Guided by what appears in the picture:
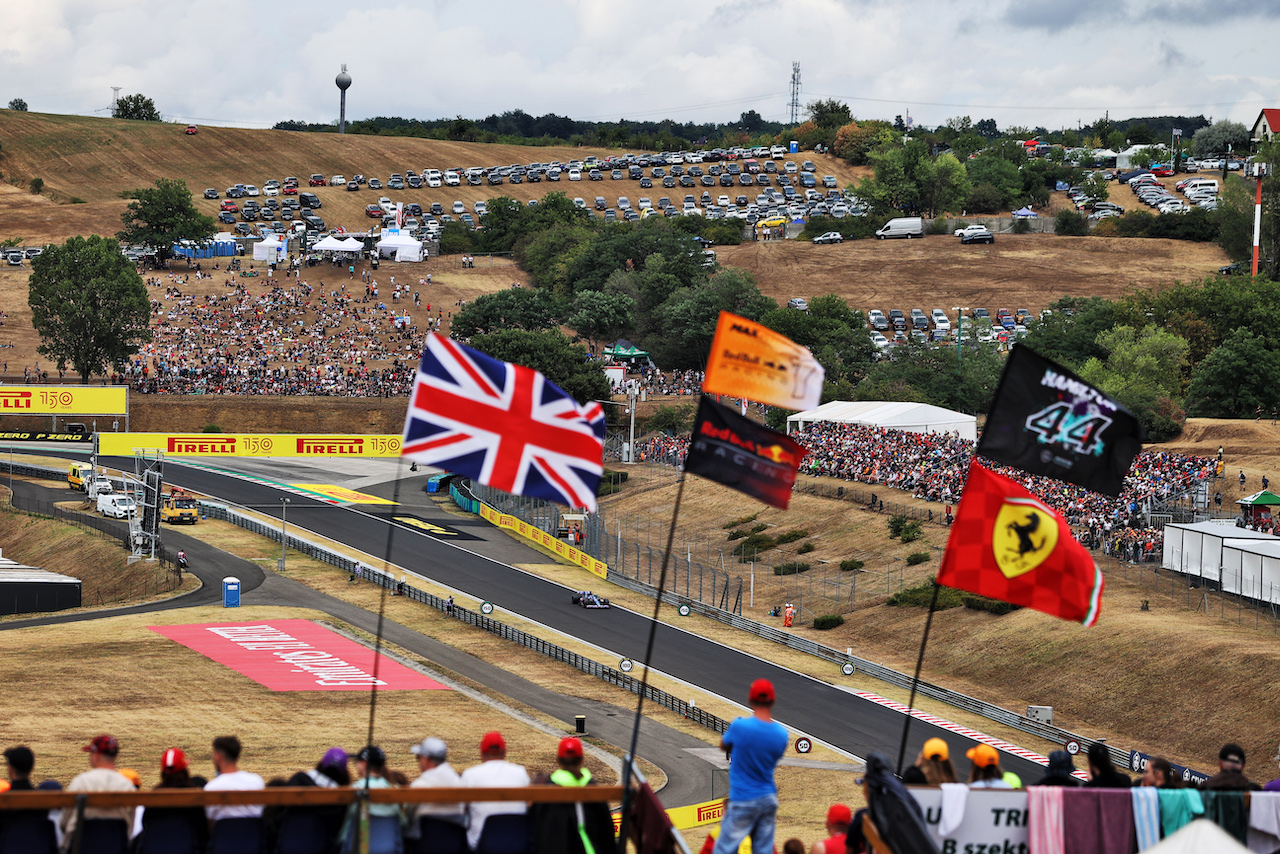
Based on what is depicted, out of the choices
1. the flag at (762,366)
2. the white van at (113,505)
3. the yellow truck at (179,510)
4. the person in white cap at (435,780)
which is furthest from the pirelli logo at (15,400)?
the person in white cap at (435,780)

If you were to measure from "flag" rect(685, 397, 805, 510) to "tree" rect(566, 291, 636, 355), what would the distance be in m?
98.0

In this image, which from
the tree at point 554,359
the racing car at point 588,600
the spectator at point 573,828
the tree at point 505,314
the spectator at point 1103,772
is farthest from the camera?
the tree at point 505,314

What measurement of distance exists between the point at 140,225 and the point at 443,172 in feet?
164

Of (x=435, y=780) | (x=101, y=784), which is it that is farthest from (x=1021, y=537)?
(x=101, y=784)

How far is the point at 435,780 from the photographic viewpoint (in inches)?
415

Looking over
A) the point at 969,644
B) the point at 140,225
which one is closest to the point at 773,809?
the point at 969,644

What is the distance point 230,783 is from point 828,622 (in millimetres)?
50149

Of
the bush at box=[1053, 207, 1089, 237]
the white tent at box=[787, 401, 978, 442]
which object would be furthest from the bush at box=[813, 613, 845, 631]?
the bush at box=[1053, 207, 1089, 237]

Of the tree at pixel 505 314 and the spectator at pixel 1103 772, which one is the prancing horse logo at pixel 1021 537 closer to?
the spectator at pixel 1103 772

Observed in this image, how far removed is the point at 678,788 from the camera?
119 feet

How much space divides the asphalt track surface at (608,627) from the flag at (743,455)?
12.3 metres

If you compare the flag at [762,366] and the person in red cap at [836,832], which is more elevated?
the flag at [762,366]

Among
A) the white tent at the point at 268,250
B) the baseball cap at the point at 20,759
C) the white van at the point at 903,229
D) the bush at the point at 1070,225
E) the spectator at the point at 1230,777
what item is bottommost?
the white tent at the point at 268,250

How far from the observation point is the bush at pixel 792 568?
66.2 metres
